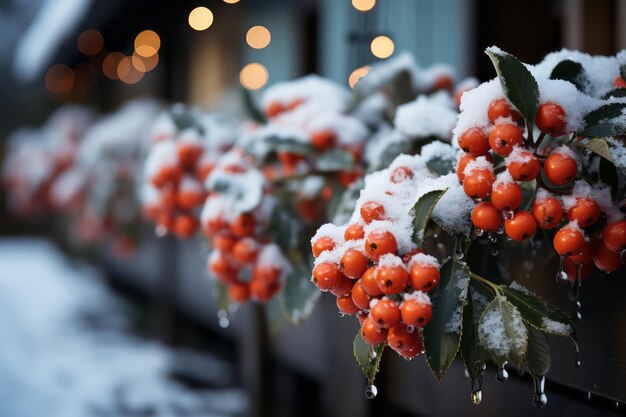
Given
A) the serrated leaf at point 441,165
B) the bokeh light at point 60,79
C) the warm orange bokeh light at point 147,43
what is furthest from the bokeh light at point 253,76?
the bokeh light at point 60,79

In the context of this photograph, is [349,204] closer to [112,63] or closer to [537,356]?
[537,356]

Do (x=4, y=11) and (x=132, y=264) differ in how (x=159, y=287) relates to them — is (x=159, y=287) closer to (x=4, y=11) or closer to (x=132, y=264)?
(x=132, y=264)

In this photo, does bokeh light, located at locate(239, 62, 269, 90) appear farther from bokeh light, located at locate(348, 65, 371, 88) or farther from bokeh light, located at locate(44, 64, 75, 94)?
bokeh light, located at locate(44, 64, 75, 94)

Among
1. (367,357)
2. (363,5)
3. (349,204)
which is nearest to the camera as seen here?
(367,357)

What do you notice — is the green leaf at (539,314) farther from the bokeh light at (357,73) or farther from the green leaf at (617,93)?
the bokeh light at (357,73)

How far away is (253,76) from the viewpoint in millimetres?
4246

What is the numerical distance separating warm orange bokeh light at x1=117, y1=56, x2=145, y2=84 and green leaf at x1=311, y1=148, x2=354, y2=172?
16.9 ft

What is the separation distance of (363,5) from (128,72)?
15.2 ft

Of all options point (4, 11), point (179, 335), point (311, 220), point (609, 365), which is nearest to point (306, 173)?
point (311, 220)

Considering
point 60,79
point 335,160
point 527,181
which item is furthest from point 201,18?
point 60,79

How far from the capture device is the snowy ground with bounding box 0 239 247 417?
2.94 metres

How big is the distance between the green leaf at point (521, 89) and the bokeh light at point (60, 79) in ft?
24.6

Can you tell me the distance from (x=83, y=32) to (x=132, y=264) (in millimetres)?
1919

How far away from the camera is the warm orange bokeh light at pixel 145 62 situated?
5826 mm
